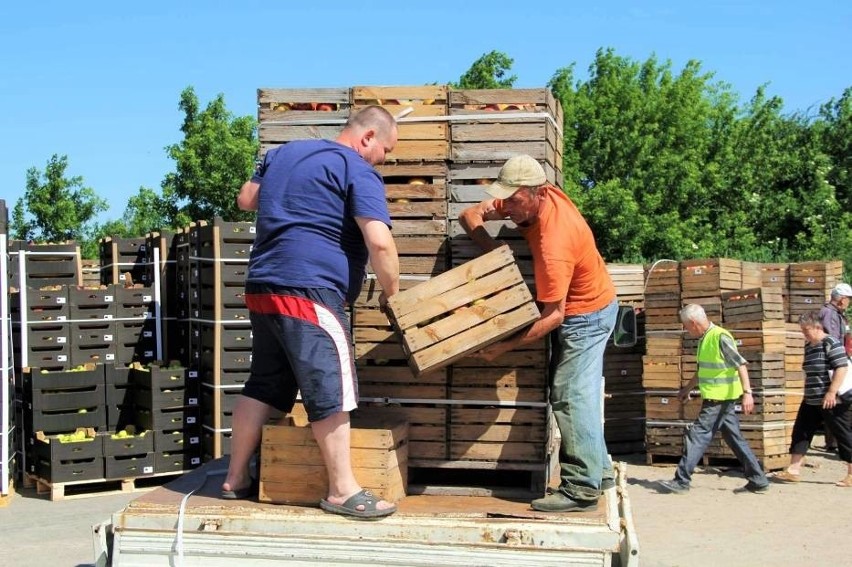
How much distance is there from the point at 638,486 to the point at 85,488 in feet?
24.3

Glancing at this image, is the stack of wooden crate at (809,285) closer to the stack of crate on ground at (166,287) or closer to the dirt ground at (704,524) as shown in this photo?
the dirt ground at (704,524)

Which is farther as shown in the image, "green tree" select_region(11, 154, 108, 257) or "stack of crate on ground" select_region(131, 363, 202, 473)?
"green tree" select_region(11, 154, 108, 257)

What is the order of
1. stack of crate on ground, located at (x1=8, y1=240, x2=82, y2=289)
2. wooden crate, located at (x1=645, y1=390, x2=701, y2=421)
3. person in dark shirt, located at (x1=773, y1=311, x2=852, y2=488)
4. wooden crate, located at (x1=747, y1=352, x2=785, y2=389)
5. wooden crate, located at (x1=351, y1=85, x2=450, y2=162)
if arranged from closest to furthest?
1. wooden crate, located at (x1=351, y1=85, x2=450, y2=162)
2. person in dark shirt, located at (x1=773, y1=311, x2=852, y2=488)
3. stack of crate on ground, located at (x1=8, y1=240, x2=82, y2=289)
4. wooden crate, located at (x1=747, y1=352, x2=785, y2=389)
5. wooden crate, located at (x1=645, y1=390, x2=701, y2=421)

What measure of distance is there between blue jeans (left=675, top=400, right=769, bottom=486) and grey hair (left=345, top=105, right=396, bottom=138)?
8109mm

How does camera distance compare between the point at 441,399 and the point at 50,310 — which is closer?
the point at 441,399

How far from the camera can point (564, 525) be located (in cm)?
466

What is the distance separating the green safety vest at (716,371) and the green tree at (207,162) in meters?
21.0

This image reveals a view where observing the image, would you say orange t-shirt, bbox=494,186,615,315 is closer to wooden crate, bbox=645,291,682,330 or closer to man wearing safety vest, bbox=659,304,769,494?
man wearing safety vest, bbox=659,304,769,494

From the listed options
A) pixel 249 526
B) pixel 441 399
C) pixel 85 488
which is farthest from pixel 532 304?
pixel 85 488

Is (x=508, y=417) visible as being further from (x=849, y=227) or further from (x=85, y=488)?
(x=849, y=227)

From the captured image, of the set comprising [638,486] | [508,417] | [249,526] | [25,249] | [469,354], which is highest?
[25,249]

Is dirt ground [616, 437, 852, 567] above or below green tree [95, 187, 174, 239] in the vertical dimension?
below

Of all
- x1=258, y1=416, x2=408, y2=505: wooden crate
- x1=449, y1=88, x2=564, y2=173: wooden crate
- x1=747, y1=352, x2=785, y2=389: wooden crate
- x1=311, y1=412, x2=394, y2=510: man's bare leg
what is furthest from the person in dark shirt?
x1=311, y1=412, x2=394, y2=510: man's bare leg

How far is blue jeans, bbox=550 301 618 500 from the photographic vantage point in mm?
5262
